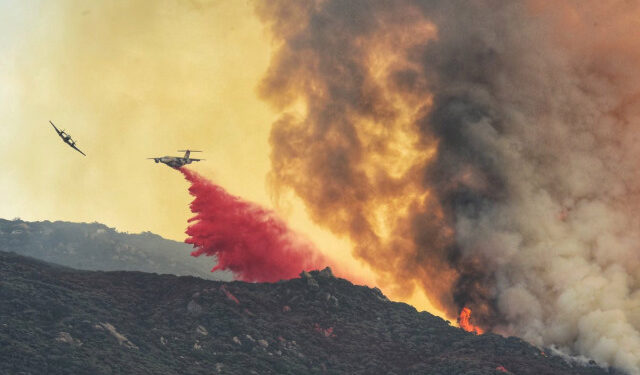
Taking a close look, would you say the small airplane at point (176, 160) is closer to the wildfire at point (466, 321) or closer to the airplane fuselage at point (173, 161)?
the airplane fuselage at point (173, 161)

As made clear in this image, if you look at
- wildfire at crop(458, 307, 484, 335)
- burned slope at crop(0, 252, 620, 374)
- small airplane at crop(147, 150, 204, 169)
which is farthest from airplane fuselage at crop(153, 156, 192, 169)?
wildfire at crop(458, 307, 484, 335)

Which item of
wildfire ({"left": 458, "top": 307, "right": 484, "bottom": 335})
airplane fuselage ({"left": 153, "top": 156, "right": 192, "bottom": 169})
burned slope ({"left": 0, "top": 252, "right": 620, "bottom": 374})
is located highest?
airplane fuselage ({"left": 153, "top": 156, "right": 192, "bottom": 169})

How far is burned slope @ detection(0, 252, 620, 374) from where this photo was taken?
85.3 m

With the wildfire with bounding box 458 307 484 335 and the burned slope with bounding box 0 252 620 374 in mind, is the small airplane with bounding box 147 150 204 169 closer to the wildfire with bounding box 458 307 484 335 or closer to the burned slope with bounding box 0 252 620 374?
the burned slope with bounding box 0 252 620 374

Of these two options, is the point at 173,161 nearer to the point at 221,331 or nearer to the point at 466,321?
the point at 221,331

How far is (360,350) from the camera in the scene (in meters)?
107

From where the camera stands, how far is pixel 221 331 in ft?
334

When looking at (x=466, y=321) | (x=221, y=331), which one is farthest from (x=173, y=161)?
(x=466, y=321)

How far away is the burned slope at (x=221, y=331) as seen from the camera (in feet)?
280

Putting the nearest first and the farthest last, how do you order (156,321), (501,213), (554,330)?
1. (156,321)
2. (554,330)
3. (501,213)

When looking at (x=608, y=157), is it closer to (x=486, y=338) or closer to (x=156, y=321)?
(x=486, y=338)

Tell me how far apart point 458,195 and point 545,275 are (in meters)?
23.1

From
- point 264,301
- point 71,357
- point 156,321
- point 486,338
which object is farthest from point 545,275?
point 71,357

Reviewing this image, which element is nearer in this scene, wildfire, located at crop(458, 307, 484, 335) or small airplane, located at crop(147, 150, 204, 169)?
small airplane, located at crop(147, 150, 204, 169)
